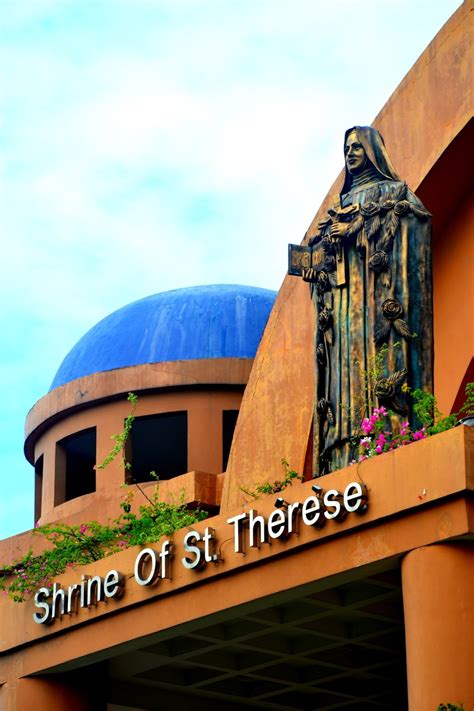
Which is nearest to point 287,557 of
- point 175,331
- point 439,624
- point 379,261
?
point 439,624

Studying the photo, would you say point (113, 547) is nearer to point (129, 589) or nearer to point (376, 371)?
point (129, 589)

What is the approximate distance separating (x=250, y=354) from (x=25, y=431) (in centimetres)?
415

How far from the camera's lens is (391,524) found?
14.4m

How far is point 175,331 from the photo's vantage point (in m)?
26.0

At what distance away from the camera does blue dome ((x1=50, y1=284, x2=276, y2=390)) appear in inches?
1014

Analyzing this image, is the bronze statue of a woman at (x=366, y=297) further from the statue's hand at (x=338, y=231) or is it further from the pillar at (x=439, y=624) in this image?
the pillar at (x=439, y=624)

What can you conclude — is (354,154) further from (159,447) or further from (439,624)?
(159,447)

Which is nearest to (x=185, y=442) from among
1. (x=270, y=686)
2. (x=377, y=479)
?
(x=270, y=686)

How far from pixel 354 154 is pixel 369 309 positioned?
1758 millimetres

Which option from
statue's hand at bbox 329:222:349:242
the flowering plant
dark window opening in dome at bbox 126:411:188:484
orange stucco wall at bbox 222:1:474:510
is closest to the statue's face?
statue's hand at bbox 329:222:349:242

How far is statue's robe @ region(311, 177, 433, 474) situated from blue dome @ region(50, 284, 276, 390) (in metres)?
8.30

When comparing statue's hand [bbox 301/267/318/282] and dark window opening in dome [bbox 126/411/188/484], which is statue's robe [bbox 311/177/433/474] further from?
dark window opening in dome [bbox 126/411/188/484]

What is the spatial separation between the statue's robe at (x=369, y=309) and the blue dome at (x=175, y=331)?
8.30 m

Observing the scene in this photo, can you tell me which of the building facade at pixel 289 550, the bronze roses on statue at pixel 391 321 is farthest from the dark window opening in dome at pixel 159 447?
the bronze roses on statue at pixel 391 321
